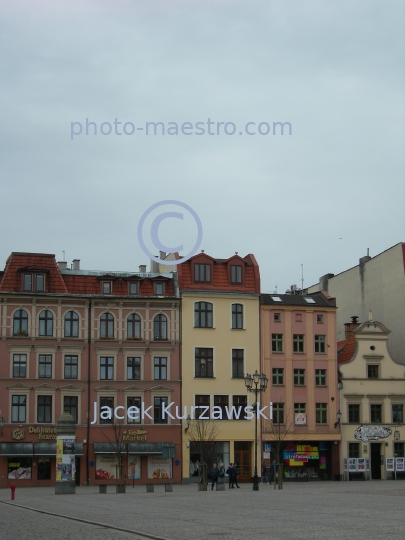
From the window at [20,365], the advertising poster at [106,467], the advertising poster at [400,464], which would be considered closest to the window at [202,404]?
the advertising poster at [106,467]

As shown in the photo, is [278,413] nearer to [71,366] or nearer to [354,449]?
[354,449]

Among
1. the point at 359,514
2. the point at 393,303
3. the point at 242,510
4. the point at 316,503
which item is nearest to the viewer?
the point at 359,514

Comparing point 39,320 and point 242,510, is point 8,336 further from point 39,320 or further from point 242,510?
point 242,510

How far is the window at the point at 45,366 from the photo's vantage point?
206ft

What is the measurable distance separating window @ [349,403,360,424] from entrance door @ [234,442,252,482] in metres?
8.17

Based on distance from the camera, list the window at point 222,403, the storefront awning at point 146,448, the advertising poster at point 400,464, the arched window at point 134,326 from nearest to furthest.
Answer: the storefront awning at point 146,448 < the arched window at point 134,326 < the window at point 222,403 < the advertising poster at point 400,464

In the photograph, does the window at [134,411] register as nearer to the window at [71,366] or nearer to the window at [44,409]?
the window at [71,366]

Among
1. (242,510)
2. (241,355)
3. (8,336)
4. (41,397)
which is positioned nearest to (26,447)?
(41,397)

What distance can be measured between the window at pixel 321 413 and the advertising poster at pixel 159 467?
11.9 m

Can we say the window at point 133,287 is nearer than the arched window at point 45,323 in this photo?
No

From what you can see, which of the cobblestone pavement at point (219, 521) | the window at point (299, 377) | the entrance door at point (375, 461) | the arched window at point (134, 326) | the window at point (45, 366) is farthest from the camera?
the window at point (299, 377)

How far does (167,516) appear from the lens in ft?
85.3

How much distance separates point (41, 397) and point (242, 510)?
1441 inches

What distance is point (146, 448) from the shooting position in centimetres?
6312
